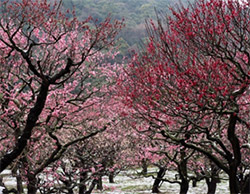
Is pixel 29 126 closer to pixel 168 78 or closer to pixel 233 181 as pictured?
pixel 168 78

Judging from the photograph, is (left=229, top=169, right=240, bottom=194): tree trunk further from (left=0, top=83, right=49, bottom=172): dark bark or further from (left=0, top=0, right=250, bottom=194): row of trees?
(left=0, top=83, right=49, bottom=172): dark bark

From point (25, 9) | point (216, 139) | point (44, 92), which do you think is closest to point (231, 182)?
point (216, 139)

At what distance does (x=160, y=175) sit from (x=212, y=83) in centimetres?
1623

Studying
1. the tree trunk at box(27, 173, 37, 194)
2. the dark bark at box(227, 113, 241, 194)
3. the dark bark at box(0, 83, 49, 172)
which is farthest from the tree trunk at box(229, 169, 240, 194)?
the tree trunk at box(27, 173, 37, 194)

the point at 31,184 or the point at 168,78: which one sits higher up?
the point at 168,78

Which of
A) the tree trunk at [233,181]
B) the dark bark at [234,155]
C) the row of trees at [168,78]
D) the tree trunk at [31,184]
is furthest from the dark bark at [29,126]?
the tree trunk at [233,181]

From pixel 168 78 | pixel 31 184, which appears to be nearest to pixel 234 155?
pixel 168 78

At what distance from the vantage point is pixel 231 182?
29.1 ft

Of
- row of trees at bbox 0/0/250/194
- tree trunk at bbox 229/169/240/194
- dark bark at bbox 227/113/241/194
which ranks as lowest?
tree trunk at bbox 229/169/240/194

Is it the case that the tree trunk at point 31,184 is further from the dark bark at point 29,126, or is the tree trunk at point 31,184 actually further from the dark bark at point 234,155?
the dark bark at point 234,155

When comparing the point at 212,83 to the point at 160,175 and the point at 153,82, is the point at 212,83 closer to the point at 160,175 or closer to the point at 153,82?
the point at 153,82

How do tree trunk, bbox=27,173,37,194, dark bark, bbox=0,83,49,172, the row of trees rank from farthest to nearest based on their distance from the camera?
tree trunk, bbox=27,173,37,194
dark bark, bbox=0,83,49,172
the row of trees

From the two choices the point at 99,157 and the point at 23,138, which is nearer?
the point at 23,138

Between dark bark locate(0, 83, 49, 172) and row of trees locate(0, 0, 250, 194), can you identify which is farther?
dark bark locate(0, 83, 49, 172)
